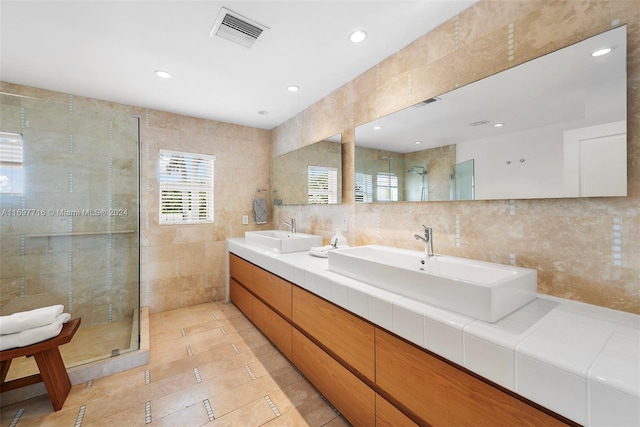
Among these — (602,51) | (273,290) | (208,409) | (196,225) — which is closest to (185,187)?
(196,225)

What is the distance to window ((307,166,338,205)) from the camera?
8.59 feet

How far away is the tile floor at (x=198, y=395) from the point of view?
5.17 feet

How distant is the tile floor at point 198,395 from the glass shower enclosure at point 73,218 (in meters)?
0.32

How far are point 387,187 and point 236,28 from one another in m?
1.53

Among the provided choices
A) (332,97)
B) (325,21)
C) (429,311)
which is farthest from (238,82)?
(429,311)

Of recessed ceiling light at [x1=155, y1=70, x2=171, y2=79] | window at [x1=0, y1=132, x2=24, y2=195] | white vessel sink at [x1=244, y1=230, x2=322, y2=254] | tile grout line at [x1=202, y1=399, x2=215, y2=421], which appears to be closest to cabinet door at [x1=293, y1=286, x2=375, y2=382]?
white vessel sink at [x1=244, y1=230, x2=322, y2=254]

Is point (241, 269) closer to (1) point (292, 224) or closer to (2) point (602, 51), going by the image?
(1) point (292, 224)

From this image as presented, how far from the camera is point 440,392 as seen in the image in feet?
3.26

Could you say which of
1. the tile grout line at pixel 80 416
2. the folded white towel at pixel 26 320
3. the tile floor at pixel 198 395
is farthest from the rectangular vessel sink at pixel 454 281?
the folded white towel at pixel 26 320

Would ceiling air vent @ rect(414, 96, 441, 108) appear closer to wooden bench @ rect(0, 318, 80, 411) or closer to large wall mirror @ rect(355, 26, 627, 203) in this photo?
large wall mirror @ rect(355, 26, 627, 203)

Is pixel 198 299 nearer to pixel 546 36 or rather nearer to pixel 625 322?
pixel 625 322

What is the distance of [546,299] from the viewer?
1.21 metres

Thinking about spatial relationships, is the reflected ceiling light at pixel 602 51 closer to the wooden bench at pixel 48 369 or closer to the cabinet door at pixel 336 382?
the cabinet door at pixel 336 382

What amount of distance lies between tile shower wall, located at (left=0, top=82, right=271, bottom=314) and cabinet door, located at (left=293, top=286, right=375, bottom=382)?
2.00 metres
